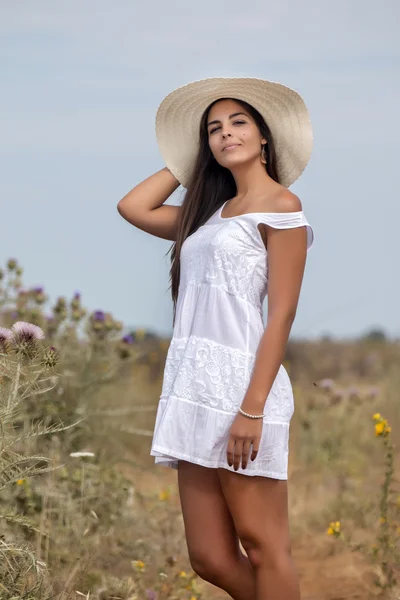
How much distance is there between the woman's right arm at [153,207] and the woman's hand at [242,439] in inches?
34.4

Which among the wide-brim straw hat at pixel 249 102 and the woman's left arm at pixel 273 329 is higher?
the wide-brim straw hat at pixel 249 102

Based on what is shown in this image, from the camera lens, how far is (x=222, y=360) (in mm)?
3037

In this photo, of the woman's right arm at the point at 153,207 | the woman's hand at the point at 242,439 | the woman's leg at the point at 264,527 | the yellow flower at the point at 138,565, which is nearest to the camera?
the woman's hand at the point at 242,439

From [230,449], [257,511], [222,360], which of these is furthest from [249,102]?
[257,511]

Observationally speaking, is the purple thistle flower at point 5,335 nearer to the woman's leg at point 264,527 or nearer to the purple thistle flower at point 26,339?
the purple thistle flower at point 26,339

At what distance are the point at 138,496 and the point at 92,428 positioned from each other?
17.2 inches

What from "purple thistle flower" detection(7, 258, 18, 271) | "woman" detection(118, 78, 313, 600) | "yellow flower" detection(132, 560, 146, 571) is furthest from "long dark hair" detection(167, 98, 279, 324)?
"purple thistle flower" detection(7, 258, 18, 271)

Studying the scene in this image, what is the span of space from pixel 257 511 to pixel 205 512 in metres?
0.19

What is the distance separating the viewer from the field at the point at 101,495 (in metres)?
3.29

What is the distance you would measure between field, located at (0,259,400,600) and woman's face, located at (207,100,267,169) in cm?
84

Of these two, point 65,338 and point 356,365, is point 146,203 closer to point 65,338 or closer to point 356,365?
point 65,338

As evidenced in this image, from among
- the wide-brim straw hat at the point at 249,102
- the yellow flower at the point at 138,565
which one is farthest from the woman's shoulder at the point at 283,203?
the yellow flower at the point at 138,565

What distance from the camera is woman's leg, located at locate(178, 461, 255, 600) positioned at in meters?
3.16

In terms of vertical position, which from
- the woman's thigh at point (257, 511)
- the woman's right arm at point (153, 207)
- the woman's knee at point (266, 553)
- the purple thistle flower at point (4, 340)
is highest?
the woman's right arm at point (153, 207)
